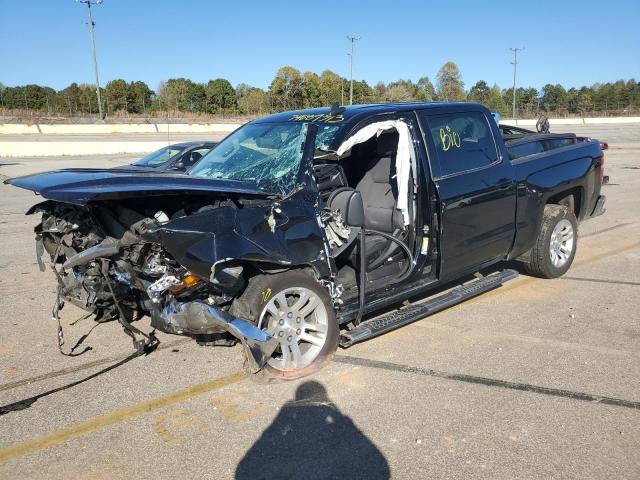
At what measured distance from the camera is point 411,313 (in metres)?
4.50

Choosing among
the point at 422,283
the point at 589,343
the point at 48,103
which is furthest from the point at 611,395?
the point at 48,103

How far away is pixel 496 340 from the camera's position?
14.9ft

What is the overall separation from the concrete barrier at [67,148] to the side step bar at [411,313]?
87.3 ft

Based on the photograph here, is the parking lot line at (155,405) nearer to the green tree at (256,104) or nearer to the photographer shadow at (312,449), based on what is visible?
the photographer shadow at (312,449)

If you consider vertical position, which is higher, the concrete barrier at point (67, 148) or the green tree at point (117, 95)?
the green tree at point (117, 95)

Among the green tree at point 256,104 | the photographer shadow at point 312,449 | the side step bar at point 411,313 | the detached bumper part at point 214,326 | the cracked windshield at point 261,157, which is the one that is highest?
the green tree at point 256,104

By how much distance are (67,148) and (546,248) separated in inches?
1059

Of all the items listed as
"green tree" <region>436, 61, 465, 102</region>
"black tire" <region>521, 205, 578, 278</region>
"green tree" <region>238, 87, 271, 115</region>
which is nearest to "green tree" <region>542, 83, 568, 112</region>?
"green tree" <region>436, 61, 465, 102</region>

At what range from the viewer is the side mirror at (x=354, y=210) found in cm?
399

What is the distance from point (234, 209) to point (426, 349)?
1.98 m

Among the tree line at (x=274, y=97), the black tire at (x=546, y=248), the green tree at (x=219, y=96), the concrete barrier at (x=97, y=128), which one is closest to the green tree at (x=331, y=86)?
the tree line at (x=274, y=97)

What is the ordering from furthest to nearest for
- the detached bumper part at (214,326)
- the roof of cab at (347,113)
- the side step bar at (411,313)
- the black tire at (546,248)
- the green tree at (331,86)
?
the green tree at (331,86), the black tire at (546,248), the roof of cab at (347,113), the side step bar at (411,313), the detached bumper part at (214,326)

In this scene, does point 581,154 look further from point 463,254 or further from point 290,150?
point 290,150

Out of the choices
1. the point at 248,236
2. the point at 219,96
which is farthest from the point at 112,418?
the point at 219,96
